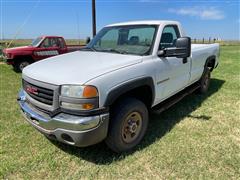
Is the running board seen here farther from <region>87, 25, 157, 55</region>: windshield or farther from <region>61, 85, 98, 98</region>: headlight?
<region>61, 85, 98, 98</region>: headlight

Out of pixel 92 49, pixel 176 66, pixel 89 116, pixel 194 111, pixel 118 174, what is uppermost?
pixel 92 49

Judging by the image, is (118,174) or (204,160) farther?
(204,160)

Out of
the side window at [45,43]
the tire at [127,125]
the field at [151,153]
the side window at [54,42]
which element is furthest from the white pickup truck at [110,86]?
the side window at [54,42]

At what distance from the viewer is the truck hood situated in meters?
2.68

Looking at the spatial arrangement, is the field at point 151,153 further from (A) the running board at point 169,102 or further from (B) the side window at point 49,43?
(B) the side window at point 49,43

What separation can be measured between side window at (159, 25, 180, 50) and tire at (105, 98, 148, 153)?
3.88ft

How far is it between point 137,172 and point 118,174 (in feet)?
0.79

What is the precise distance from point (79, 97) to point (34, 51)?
28.6ft

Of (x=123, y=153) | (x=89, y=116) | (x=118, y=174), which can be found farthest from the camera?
(x=123, y=153)

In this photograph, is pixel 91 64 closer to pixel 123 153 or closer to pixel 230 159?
pixel 123 153

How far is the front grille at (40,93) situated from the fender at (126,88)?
Answer: 69 cm

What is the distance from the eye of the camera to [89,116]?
8.61 feet

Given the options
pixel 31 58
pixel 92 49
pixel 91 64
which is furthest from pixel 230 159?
pixel 31 58

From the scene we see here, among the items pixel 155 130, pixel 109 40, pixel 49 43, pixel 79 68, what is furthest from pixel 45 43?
pixel 79 68
